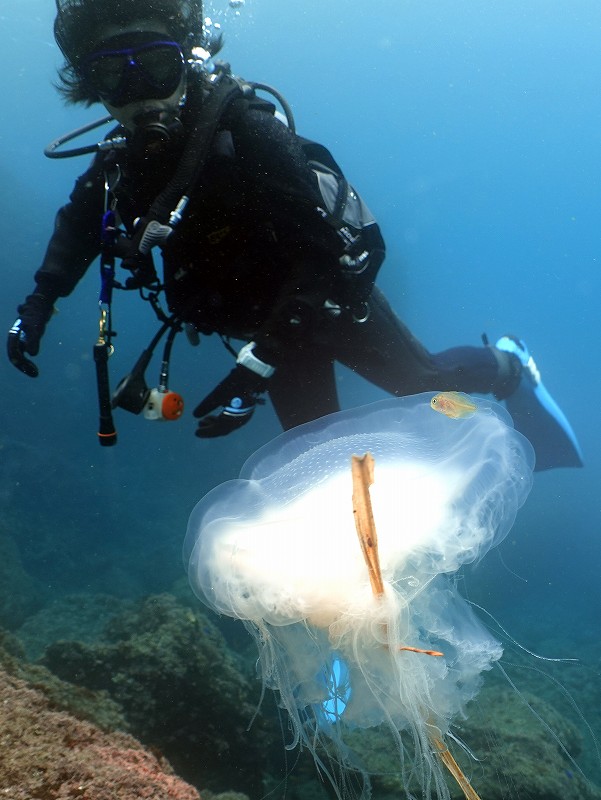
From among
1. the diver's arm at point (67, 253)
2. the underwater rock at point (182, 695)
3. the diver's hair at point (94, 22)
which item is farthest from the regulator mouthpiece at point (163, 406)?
the underwater rock at point (182, 695)

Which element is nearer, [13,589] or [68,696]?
[68,696]

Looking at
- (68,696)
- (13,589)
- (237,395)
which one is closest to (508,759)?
(68,696)

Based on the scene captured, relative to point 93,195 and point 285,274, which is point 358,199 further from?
point 93,195

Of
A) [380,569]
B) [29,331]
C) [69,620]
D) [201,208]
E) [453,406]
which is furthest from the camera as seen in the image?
[69,620]

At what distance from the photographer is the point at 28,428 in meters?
19.5

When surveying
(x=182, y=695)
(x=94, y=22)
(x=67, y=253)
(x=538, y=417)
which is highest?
(x=94, y=22)

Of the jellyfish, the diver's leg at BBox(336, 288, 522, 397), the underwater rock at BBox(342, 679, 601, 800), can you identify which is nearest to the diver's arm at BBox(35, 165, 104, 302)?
the diver's leg at BBox(336, 288, 522, 397)

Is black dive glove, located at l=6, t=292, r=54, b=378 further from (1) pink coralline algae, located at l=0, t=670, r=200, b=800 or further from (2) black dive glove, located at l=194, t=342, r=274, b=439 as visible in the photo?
(1) pink coralline algae, located at l=0, t=670, r=200, b=800

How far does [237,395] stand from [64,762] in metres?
2.20

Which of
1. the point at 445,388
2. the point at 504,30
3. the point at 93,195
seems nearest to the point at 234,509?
the point at 93,195

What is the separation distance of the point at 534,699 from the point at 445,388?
383cm

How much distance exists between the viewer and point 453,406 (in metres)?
2.86

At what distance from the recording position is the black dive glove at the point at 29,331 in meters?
3.78

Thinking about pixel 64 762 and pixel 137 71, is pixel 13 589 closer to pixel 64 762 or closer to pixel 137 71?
pixel 64 762
